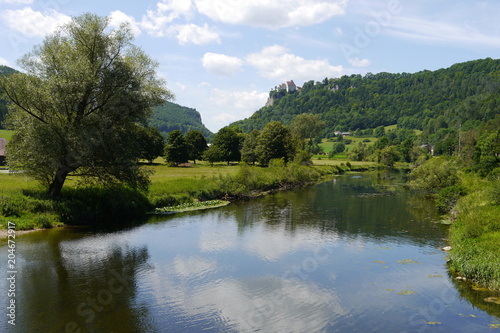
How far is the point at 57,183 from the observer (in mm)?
33500

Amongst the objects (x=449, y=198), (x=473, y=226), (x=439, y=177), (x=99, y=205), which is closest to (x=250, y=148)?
(x=439, y=177)

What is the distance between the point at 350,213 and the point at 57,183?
3058 cm

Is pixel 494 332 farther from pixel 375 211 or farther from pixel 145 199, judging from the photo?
pixel 145 199

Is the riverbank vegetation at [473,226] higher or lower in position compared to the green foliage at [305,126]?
lower

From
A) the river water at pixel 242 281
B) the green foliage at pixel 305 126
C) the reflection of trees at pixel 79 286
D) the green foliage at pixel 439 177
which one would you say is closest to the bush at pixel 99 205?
the river water at pixel 242 281

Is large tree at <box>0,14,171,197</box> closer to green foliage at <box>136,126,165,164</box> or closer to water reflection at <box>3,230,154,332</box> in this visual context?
water reflection at <box>3,230,154,332</box>

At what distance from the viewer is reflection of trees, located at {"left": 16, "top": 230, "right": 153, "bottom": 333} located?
15180 millimetres

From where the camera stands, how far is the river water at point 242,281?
51.5ft

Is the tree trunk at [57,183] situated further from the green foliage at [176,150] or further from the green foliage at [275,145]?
the green foliage at [176,150]

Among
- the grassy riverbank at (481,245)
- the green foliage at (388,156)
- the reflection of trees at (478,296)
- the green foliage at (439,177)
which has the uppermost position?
the green foliage at (388,156)

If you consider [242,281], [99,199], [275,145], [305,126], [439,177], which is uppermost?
[305,126]

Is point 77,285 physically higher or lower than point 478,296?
higher

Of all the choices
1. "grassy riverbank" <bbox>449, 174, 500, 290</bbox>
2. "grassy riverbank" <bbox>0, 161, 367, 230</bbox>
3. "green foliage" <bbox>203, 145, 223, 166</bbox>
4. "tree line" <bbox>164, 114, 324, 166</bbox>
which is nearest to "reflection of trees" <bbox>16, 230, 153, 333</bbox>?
"grassy riverbank" <bbox>0, 161, 367, 230</bbox>

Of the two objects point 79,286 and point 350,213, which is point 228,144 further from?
point 79,286
